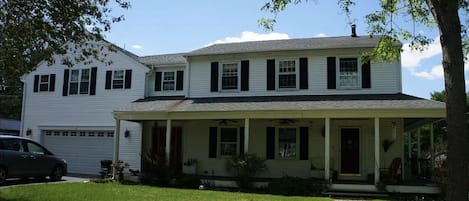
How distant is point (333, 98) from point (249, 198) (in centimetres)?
637

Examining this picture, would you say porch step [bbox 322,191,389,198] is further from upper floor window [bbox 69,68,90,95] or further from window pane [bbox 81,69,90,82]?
window pane [bbox 81,69,90,82]

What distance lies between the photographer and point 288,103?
60.6 feet

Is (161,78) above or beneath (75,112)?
A: above

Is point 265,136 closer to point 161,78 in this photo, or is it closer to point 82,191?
point 161,78

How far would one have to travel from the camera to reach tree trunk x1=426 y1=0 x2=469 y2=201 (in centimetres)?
747

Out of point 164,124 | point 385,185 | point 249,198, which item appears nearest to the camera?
point 249,198

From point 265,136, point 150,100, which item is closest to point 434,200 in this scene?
point 265,136

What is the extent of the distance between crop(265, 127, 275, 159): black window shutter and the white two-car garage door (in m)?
8.06

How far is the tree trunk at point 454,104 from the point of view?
7.47 m

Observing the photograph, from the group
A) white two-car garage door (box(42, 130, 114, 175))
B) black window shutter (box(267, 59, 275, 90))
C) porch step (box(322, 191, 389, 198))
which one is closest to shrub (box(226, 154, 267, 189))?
porch step (box(322, 191, 389, 198))

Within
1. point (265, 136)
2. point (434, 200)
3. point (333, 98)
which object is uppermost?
point (333, 98)

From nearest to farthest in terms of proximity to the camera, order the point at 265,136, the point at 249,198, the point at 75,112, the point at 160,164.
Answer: the point at 249,198, the point at 160,164, the point at 265,136, the point at 75,112

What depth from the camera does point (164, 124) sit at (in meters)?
22.0

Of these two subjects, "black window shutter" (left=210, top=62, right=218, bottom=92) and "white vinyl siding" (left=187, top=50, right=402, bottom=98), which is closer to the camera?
"white vinyl siding" (left=187, top=50, right=402, bottom=98)
